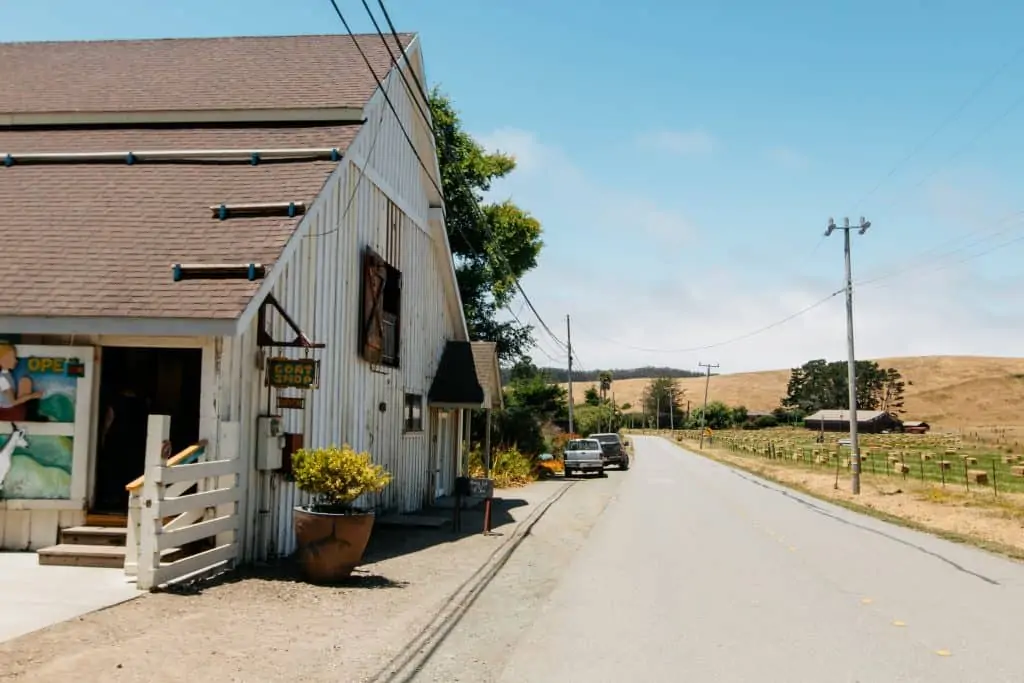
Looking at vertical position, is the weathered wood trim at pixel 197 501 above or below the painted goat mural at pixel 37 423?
below

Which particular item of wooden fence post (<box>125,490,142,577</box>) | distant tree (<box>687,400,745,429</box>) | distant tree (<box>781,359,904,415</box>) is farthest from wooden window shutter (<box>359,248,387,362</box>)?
distant tree (<box>781,359,904,415</box>)

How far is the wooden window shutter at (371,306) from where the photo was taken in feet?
47.6

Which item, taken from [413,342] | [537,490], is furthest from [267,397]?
[537,490]

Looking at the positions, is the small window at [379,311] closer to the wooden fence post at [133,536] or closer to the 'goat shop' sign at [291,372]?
the 'goat shop' sign at [291,372]

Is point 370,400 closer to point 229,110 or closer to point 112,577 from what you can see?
point 229,110

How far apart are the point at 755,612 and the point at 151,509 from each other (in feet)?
19.6

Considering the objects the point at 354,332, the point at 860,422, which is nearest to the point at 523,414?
the point at 354,332

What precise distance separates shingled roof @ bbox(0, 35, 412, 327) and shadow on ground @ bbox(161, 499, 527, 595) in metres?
2.85

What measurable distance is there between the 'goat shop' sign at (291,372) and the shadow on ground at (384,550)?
216 centimetres

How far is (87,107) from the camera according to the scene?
14227 millimetres

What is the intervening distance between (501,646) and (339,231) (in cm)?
770

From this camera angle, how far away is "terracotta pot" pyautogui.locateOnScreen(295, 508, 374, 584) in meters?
9.63

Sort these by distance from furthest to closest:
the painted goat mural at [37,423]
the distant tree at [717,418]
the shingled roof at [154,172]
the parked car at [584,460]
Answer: the distant tree at [717,418] → the parked car at [584,460] → the painted goat mural at [37,423] → the shingled roof at [154,172]

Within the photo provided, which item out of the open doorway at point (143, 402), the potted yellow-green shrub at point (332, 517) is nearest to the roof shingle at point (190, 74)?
the open doorway at point (143, 402)
